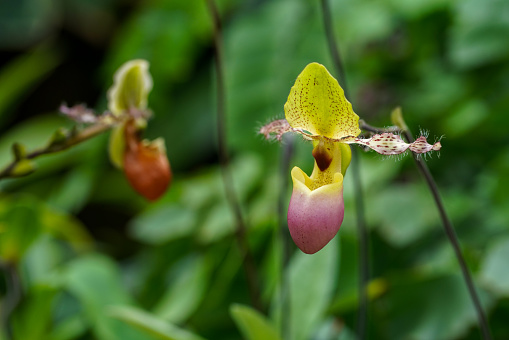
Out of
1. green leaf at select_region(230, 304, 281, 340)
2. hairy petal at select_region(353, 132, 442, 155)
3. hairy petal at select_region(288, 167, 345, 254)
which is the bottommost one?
green leaf at select_region(230, 304, 281, 340)

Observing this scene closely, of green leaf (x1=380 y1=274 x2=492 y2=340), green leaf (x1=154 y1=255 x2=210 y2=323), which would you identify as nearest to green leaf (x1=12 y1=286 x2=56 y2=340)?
green leaf (x1=154 y1=255 x2=210 y2=323)

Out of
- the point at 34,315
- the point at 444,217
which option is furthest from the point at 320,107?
the point at 34,315

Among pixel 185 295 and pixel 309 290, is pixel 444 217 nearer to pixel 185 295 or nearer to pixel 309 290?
pixel 309 290

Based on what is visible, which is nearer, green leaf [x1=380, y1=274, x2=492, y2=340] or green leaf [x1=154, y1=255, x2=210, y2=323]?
green leaf [x1=380, y1=274, x2=492, y2=340]

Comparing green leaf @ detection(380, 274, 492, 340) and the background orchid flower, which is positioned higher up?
the background orchid flower

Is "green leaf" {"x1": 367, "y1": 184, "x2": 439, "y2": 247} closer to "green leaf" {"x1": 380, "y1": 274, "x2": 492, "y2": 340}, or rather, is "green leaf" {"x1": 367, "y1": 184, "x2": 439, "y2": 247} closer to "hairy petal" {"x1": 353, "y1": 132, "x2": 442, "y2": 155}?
"green leaf" {"x1": 380, "y1": 274, "x2": 492, "y2": 340}

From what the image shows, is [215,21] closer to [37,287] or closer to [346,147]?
[346,147]
